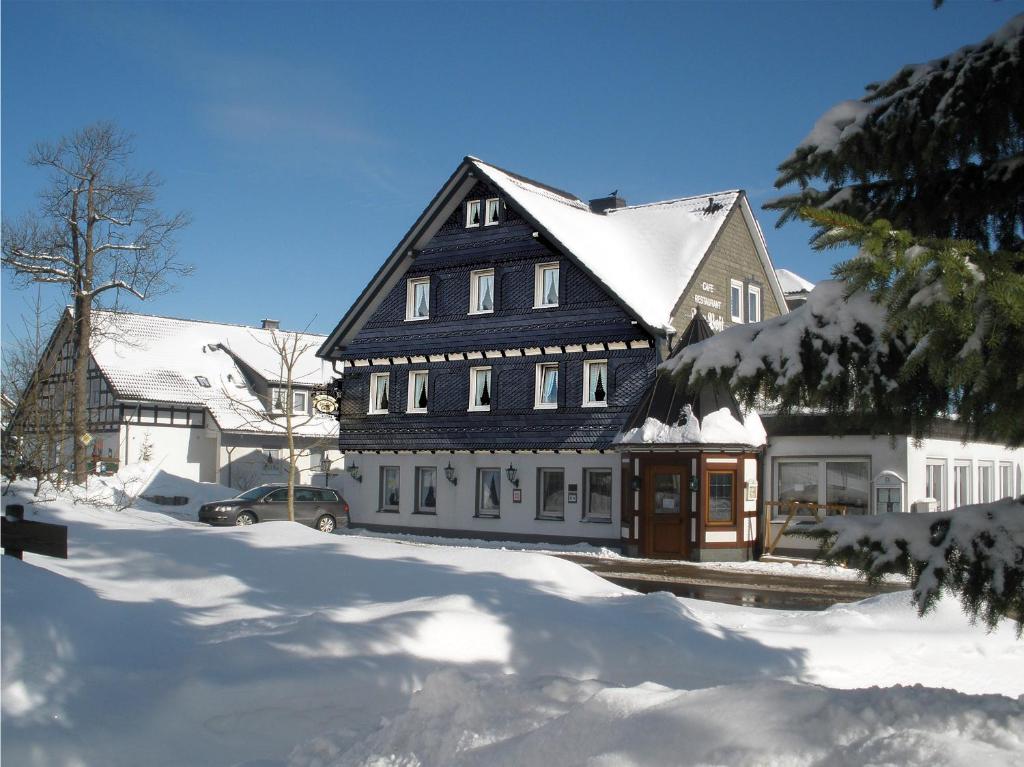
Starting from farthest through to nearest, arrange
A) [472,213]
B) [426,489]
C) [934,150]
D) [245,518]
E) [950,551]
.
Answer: [426,489] < [472,213] < [245,518] < [934,150] < [950,551]

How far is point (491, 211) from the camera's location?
3212cm

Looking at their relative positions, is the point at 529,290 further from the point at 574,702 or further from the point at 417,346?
the point at 574,702

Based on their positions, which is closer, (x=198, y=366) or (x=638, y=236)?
(x=638, y=236)

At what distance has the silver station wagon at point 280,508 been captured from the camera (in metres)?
31.5

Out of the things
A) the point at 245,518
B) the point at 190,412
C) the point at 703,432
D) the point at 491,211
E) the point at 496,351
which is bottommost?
the point at 245,518

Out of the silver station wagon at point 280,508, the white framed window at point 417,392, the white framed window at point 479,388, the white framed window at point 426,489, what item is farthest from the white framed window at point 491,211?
the silver station wagon at point 280,508

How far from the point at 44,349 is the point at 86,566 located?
5.69 meters

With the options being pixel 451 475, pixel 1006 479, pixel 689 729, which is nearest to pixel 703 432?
pixel 451 475

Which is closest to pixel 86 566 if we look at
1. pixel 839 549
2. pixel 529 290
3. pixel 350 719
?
pixel 350 719

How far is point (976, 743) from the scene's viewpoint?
4828 mm

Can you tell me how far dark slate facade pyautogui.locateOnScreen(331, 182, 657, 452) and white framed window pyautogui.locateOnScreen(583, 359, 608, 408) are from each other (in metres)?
0.15

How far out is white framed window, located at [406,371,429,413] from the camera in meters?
33.2

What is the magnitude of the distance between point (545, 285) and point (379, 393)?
7.22 metres

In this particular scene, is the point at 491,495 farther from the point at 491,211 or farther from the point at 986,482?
the point at 986,482
